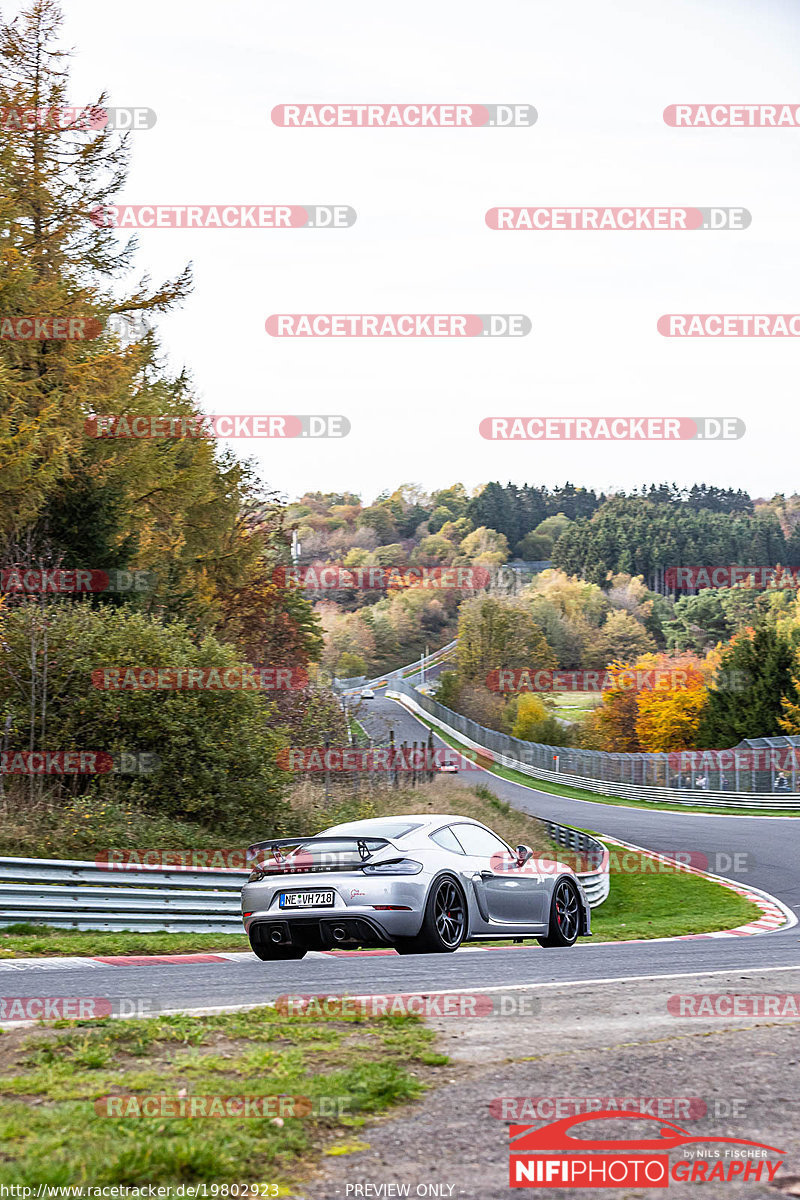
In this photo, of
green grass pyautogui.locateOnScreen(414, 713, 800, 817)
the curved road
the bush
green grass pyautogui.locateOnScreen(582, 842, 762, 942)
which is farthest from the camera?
green grass pyautogui.locateOnScreen(414, 713, 800, 817)

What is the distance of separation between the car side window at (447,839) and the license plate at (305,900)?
4.04ft

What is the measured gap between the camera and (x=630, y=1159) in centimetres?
415

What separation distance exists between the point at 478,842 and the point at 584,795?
5000 cm

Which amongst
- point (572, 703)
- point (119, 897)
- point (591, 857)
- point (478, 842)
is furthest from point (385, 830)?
point (572, 703)

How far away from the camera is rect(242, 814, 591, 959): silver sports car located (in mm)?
9336

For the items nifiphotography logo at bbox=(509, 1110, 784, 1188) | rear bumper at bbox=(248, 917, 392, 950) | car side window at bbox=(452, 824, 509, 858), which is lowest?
rear bumper at bbox=(248, 917, 392, 950)

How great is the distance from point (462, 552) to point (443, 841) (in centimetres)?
18726

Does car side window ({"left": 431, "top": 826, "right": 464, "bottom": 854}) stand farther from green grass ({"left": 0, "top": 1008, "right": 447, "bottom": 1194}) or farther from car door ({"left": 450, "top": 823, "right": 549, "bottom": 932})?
green grass ({"left": 0, "top": 1008, "right": 447, "bottom": 1194})

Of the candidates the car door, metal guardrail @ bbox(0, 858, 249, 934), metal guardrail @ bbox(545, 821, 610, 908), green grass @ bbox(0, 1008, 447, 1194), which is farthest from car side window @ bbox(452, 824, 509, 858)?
metal guardrail @ bbox(545, 821, 610, 908)

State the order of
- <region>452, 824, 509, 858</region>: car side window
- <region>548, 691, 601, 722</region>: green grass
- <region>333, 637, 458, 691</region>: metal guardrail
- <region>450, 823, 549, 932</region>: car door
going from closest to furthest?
<region>450, 823, 549, 932</region>: car door
<region>452, 824, 509, 858</region>: car side window
<region>548, 691, 601, 722</region>: green grass
<region>333, 637, 458, 691</region>: metal guardrail

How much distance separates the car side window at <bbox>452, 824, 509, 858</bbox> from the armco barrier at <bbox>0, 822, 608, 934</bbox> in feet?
14.2

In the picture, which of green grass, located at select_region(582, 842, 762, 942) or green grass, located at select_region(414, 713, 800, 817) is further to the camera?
green grass, located at select_region(414, 713, 800, 817)

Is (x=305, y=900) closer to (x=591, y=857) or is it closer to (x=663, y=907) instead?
(x=663, y=907)

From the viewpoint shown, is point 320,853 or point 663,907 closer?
point 320,853
